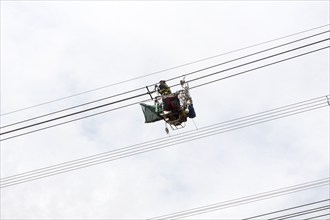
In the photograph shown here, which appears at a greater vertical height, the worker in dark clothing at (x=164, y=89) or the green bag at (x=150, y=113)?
the worker in dark clothing at (x=164, y=89)

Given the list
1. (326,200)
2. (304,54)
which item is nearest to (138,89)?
(304,54)

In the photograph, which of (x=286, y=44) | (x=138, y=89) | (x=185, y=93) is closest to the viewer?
(x=286, y=44)

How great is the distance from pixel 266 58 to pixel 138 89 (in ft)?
13.5

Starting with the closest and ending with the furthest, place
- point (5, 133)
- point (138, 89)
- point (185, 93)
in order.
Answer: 1. point (138, 89)
2. point (5, 133)
3. point (185, 93)

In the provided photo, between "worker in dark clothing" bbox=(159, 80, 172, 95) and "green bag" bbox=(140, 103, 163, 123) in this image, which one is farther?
"green bag" bbox=(140, 103, 163, 123)

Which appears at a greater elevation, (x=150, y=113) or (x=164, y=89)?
(x=164, y=89)

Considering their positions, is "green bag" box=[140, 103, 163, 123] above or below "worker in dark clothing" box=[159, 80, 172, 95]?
below

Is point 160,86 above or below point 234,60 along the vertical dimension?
above

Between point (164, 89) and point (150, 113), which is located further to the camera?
point (150, 113)

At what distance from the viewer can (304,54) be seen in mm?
14094

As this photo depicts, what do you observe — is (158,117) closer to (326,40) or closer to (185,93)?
(185,93)

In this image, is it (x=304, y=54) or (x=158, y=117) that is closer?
(x=304, y=54)

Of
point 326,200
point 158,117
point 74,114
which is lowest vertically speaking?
point 326,200

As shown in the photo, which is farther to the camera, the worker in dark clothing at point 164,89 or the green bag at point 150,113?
the green bag at point 150,113
